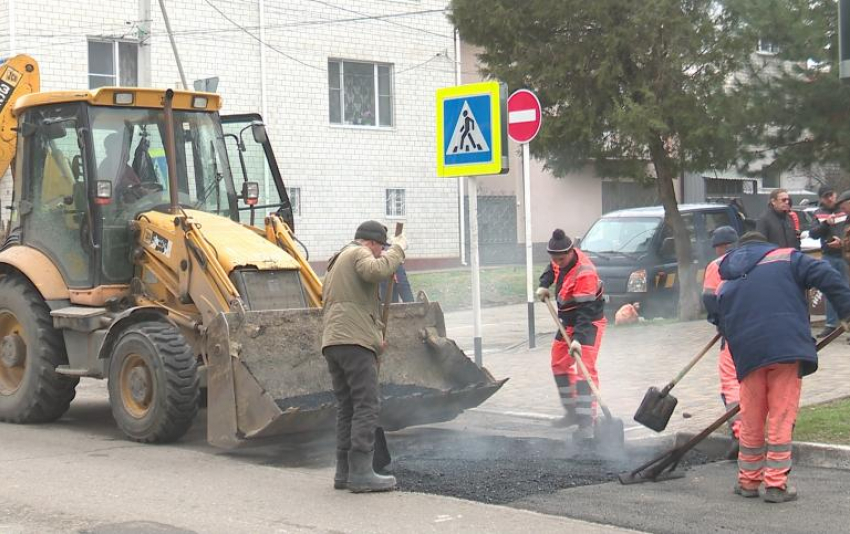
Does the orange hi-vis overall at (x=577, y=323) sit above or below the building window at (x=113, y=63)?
below

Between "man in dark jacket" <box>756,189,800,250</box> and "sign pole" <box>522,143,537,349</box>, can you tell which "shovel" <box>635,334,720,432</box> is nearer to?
"man in dark jacket" <box>756,189,800,250</box>

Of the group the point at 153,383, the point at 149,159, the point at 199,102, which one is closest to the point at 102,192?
the point at 149,159

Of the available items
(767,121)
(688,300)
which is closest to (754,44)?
(767,121)

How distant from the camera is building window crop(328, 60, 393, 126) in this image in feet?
91.6

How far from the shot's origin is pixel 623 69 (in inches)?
635

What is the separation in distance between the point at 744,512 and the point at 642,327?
963 cm

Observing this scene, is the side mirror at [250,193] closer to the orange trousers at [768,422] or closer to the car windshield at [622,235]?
the orange trousers at [768,422]

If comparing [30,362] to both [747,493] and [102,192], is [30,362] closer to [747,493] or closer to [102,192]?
[102,192]

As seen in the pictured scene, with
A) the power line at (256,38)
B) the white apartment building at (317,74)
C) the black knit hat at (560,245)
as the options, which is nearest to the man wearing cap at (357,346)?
the black knit hat at (560,245)

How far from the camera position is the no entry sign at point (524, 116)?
13.8 m

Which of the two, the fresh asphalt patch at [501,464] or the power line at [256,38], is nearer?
the fresh asphalt patch at [501,464]

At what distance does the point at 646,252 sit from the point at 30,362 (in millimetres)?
10084

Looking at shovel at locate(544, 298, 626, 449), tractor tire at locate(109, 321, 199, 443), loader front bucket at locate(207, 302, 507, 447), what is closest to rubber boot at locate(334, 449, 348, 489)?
loader front bucket at locate(207, 302, 507, 447)

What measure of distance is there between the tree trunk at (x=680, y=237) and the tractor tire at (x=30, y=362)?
913 centimetres
